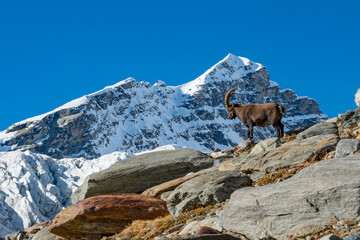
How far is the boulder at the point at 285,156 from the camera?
644 inches

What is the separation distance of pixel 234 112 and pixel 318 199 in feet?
58.5

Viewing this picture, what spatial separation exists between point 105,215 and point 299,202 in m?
8.20

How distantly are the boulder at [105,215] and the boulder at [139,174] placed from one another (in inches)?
174

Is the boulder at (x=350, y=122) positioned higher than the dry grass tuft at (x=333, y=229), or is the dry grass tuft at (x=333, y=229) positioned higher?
the boulder at (x=350, y=122)

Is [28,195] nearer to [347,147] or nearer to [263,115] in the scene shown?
[263,115]

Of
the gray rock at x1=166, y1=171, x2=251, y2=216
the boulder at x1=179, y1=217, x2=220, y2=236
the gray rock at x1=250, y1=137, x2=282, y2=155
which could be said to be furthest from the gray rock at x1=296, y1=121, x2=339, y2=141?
the boulder at x1=179, y1=217, x2=220, y2=236

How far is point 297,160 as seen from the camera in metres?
16.4

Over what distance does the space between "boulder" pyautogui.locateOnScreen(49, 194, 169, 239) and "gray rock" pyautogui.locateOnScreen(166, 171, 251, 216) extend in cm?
119

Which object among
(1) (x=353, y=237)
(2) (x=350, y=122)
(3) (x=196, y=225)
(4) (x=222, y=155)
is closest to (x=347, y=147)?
(3) (x=196, y=225)

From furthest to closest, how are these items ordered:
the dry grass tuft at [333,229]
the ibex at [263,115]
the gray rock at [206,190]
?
the ibex at [263,115]
the gray rock at [206,190]
the dry grass tuft at [333,229]

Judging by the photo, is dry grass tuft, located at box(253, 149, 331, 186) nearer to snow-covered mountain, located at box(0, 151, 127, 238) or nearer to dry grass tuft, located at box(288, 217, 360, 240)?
dry grass tuft, located at box(288, 217, 360, 240)

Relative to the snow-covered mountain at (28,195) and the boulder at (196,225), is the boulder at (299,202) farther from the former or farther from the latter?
the snow-covered mountain at (28,195)

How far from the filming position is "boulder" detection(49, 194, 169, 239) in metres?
16.9

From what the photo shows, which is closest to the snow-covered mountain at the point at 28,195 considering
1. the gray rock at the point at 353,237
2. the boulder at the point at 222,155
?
the boulder at the point at 222,155
